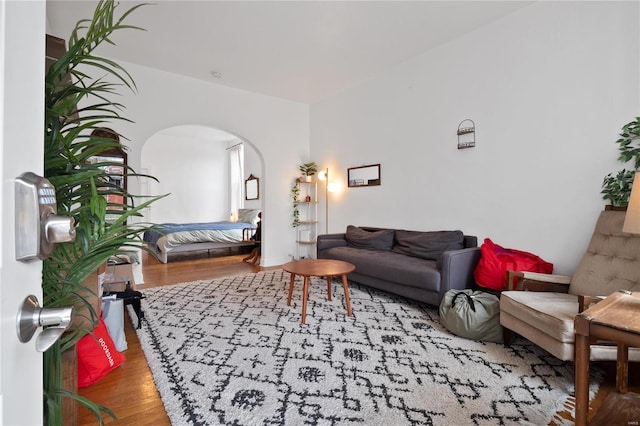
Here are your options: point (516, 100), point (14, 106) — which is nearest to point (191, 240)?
point (516, 100)

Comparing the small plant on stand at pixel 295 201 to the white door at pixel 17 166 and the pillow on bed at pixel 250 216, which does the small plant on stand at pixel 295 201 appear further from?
the white door at pixel 17 166

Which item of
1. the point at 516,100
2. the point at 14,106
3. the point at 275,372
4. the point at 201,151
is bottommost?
the point at 275,372

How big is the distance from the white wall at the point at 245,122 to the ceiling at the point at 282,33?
0.23 m

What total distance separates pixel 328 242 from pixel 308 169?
67.3 inches

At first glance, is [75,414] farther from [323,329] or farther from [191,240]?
[191,240]

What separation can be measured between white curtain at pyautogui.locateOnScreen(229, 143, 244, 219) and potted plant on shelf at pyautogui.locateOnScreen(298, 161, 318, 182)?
3.41 meters

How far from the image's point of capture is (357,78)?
4.50 m

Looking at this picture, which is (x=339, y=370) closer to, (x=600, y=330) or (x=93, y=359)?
(x=600, y=330)

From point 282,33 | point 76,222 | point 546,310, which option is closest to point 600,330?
point 546,310

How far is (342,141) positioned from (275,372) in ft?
12.7

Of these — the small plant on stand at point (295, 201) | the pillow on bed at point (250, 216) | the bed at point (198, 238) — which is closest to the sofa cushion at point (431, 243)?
the small plant on stand at point (295, 201)

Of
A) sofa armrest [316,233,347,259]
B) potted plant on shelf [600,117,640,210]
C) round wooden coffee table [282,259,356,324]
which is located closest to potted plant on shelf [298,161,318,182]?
sofa armrest [316,233,347,259]

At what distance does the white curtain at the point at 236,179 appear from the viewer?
A: 27.7ft

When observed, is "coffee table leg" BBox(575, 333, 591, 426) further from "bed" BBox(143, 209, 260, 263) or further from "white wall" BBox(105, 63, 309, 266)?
"bed" BBox(143, 209, 260, 263)
